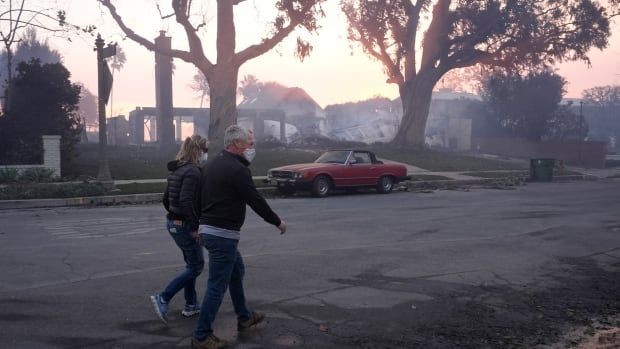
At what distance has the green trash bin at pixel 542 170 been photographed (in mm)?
27394

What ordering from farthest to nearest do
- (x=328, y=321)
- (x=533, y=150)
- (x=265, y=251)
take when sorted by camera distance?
(x=533, y=150), (x=265, y=251), (x=328, y=321)

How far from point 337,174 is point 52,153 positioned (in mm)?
10000

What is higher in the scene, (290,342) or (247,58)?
(247,58)

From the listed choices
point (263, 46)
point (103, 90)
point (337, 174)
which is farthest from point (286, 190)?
point (263, 46)

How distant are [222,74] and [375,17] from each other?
511 inches

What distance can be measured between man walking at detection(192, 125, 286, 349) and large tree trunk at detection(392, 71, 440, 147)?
3334 centimetres

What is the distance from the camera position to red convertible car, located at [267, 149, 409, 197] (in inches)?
689

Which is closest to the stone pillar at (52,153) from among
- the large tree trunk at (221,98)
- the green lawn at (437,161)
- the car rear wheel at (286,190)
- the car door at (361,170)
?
the large tree trunk at (221,98)

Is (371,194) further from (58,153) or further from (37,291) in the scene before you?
(37,291)

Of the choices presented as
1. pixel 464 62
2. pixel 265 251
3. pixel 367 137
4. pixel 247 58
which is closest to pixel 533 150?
pixel 464 62

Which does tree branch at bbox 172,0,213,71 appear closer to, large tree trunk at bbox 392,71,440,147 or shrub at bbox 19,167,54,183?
shrub at bbox 19,167,54,183

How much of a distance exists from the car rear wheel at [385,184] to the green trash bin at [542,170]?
1092 cm

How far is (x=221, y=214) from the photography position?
4.71m

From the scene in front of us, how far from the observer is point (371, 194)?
1936 centimetres
